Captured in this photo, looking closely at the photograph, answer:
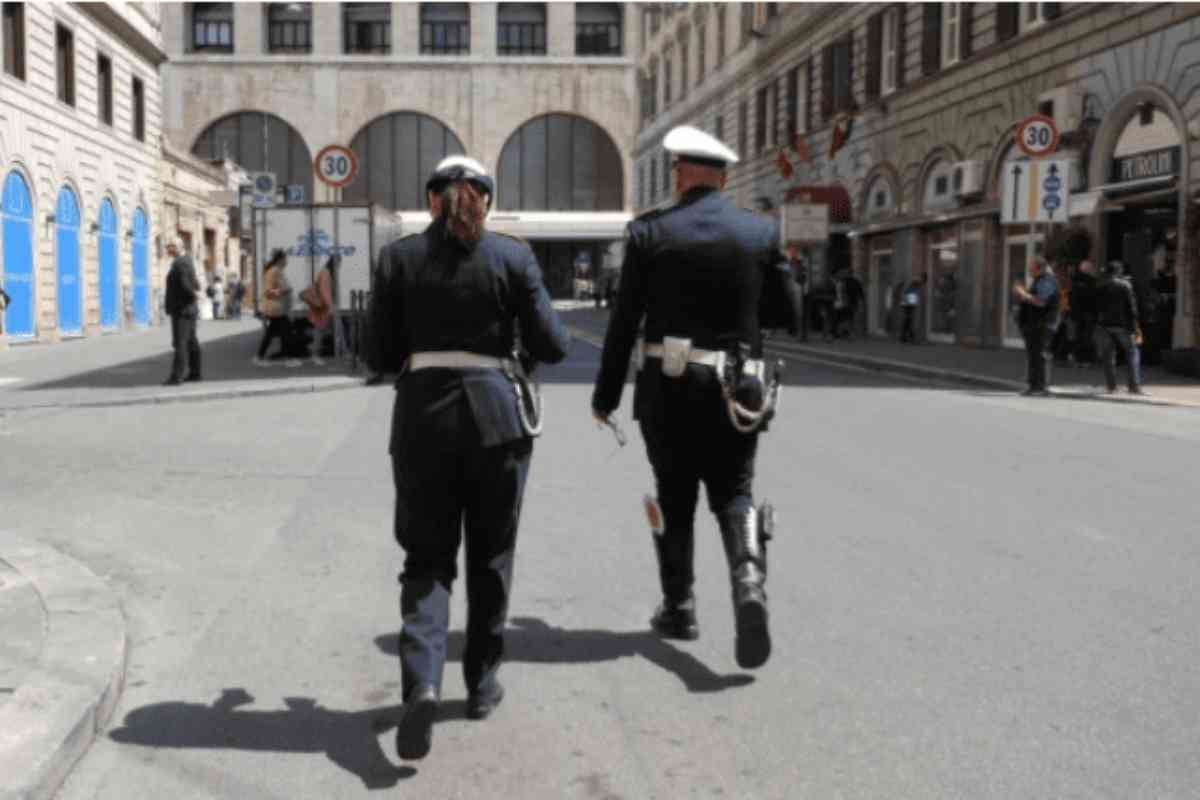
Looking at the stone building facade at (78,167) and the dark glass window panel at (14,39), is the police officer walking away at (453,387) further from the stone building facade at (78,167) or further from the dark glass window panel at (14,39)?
the dark glass window panel at (14,39)

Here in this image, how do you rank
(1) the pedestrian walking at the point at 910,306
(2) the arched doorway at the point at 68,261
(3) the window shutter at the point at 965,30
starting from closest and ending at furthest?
(3) the window shutter at the point at 965,30, (2) the arched doorway at the point at 68,261, (1) the pedestrian walking at the point at 910,306

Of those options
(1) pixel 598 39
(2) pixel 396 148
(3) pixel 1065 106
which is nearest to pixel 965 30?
(3) pixel 1065 106

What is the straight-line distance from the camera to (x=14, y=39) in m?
25.3

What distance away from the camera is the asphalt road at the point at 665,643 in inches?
143

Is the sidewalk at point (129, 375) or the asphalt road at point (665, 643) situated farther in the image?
the sidewalk at point (129, 375)

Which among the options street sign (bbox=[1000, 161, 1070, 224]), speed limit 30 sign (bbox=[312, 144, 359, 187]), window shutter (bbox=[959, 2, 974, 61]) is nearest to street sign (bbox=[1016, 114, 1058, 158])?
street sign (bbox=[1000, 161, 1070, 224])

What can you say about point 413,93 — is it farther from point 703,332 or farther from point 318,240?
point 703,332

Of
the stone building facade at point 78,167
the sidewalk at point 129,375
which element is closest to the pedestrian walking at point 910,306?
the sidewalk at point 129,375

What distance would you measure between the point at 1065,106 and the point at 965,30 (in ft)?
15.0

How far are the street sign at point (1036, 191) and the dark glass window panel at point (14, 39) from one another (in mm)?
17981

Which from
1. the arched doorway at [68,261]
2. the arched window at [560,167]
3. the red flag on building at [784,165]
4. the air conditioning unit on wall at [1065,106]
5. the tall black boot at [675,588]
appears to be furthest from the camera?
the arched window at [560,167]

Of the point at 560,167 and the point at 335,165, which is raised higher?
the point at 560,167

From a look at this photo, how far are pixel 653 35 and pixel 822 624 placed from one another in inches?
2214

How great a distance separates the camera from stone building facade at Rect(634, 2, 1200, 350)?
1995 centimetres
